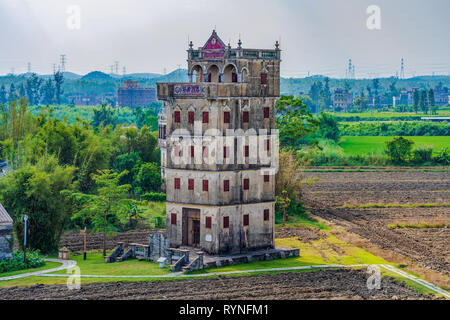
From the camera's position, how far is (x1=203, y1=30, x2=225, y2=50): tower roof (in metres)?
55.9

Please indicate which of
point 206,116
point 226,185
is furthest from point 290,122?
point 226,185

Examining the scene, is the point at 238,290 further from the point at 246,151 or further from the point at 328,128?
the point at 328,128

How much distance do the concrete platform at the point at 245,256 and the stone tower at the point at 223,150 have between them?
2.26 feet

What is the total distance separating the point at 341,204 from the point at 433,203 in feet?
30.6

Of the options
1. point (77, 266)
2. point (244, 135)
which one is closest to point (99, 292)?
point (77, 266)

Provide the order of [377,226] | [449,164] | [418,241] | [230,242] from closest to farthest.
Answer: [230,242], [418,241], [377,226], [449,164]

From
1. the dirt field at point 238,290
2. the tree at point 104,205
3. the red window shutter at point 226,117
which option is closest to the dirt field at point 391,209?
the dirt field at point 238,290

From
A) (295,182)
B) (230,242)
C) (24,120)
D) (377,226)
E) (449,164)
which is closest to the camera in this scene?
(230,242)

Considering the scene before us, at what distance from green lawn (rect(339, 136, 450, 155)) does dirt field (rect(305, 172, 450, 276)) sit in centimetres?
3097

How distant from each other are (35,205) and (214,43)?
56.2 feet

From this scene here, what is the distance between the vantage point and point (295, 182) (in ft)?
241

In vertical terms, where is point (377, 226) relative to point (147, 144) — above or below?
below

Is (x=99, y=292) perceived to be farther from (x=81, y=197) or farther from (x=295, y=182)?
(x=295, y=182)

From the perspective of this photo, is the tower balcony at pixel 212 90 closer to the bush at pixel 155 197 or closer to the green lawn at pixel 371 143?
the bush at pixel 155 197
